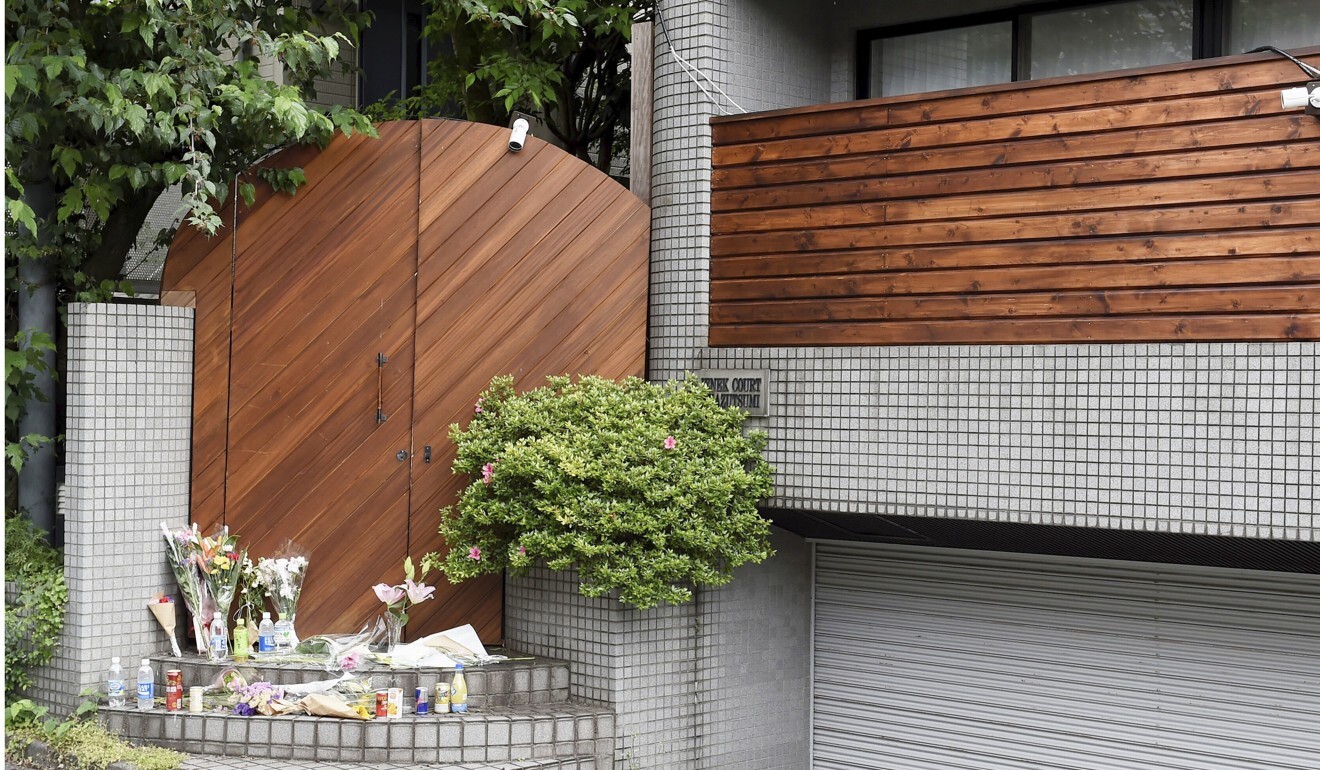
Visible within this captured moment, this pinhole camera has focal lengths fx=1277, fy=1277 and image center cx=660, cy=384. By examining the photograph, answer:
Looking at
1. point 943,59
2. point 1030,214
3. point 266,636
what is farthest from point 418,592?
point 943,59

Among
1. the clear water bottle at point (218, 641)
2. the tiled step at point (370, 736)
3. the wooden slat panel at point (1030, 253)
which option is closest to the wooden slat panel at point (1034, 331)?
the wooden slat panel at point (1030, 253)

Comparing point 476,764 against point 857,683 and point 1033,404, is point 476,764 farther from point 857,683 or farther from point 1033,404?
point 1033,404

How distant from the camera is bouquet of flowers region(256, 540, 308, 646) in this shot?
7.73 metres

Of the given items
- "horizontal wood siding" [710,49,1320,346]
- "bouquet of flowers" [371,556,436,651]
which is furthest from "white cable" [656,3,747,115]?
"bouquet of flowers" [371,556,436,651]

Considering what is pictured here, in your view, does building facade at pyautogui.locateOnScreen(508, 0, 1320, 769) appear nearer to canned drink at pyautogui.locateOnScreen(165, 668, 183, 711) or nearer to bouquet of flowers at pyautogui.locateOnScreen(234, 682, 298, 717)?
bouquet of flowers at pyautogui.locateOnScreen(234, 682, 298, 717)

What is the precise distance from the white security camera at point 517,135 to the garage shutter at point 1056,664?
334cm

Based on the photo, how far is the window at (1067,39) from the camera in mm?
7375

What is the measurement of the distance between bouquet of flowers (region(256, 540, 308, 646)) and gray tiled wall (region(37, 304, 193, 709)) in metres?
0.57

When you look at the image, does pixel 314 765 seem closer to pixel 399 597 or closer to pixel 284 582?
pixel 399 597

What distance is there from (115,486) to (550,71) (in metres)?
4.44

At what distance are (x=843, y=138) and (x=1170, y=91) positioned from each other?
186cm

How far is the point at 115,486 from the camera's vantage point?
754 cm

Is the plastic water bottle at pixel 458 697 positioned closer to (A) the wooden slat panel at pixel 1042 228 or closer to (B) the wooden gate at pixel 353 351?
(B) the wooden gate at pixel 353 351

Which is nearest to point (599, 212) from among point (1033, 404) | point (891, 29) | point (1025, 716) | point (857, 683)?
point (891, 29)
